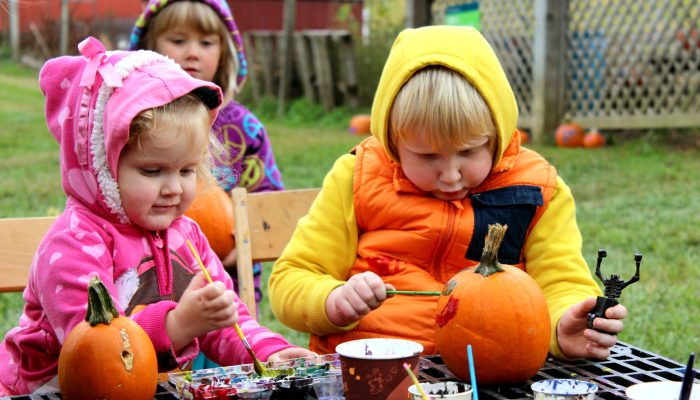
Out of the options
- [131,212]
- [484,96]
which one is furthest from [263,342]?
[484,96]

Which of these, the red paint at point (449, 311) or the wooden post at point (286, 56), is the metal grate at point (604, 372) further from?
the wooden post at point (286, 56)

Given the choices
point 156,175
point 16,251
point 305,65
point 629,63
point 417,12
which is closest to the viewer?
point 156,175

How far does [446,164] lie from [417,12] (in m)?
12.5

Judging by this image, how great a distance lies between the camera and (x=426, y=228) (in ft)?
8.64

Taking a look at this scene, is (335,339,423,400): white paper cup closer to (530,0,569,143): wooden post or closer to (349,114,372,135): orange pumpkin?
(530,0,569,143): wooden post

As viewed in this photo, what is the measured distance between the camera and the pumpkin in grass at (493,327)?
2.00 metres

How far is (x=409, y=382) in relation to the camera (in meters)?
1.83

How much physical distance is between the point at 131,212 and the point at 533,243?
1.05 m

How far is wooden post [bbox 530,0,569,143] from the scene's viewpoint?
498 inches

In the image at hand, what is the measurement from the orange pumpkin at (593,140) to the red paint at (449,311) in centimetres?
1029

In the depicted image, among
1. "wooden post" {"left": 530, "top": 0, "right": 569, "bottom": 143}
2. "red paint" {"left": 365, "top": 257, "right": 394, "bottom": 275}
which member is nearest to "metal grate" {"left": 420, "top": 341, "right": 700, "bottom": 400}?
"red paint" {"left": 365, "top": 257, "right": 394, "bottom": 275}

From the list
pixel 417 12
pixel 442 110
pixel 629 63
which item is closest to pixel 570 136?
pixel 629 63

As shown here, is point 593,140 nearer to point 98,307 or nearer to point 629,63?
point 629,63

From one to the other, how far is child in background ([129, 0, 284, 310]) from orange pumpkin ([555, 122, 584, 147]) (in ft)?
27.3
